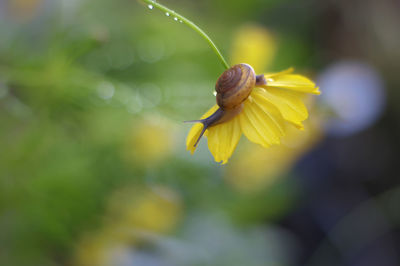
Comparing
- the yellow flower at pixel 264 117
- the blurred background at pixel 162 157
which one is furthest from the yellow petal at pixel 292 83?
the blurred background at pixel 162 157

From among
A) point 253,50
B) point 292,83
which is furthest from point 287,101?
point 253,50

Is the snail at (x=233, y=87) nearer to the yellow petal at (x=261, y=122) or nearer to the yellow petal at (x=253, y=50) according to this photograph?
the yellow petal at (x=261, y=122)

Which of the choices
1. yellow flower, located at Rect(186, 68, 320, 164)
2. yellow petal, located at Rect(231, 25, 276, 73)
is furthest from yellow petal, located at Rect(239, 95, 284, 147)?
yellow petal, located at Rect(231, 25, 276, 73)

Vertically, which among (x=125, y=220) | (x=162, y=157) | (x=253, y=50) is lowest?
(x=125, y=220)

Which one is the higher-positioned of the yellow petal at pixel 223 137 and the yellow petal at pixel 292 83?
the yellow petal at pixel 292 83

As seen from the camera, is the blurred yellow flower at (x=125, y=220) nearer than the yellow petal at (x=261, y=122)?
No

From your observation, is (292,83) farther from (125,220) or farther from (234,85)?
(125,220)

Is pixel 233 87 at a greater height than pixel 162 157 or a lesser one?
lesser
